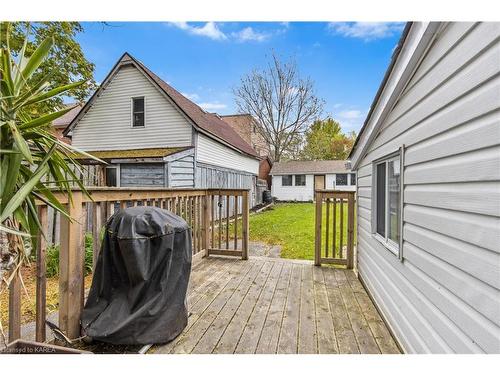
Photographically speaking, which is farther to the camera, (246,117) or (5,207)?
(246,117)

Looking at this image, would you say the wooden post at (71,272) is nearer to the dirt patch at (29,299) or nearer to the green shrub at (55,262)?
the dirt patch at (29,299)

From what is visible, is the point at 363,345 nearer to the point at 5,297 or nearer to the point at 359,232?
the point at 359,232

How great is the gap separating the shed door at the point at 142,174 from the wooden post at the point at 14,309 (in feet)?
22.4

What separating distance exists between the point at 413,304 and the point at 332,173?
19000mm

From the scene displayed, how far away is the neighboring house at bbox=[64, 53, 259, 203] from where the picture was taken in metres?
8.89

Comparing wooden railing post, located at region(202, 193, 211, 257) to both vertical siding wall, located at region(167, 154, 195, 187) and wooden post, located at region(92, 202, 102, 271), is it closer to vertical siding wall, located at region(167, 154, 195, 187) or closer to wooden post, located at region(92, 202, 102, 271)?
wooden post, located at region(92, 202, 102, 271)

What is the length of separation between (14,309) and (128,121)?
31.4 ft

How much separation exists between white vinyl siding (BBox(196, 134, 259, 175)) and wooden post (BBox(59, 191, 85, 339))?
25.9 ft

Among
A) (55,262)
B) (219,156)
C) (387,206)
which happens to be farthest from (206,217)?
(219,156)

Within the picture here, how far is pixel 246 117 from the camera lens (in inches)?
930

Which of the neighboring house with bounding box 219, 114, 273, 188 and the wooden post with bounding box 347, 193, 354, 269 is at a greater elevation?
the neighboring house with bounding box 219, 114, 273, 188

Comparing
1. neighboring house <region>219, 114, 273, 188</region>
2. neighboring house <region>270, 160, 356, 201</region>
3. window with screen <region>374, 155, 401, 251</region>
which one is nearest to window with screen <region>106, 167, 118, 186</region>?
window with screen <region>374, 155, 401, 251</region>

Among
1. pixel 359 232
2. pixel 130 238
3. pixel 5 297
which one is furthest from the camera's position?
pixel 359 232
